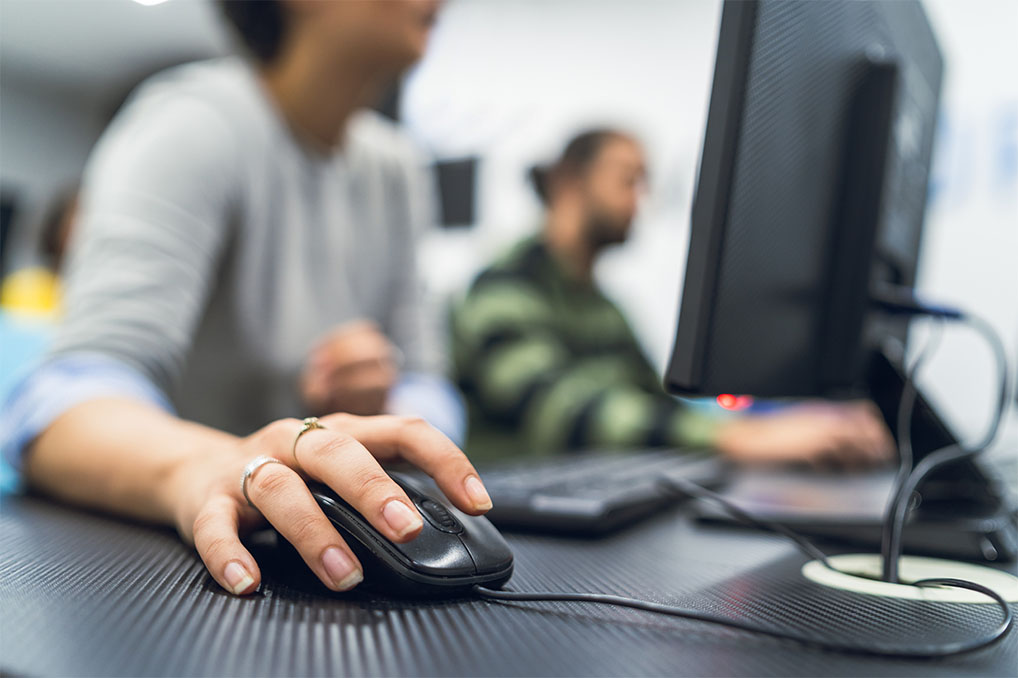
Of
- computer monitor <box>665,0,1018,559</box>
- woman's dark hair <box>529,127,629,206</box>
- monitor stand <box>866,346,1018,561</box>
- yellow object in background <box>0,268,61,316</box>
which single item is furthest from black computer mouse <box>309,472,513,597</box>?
yellow object in background <box>0,268,61,316</box>

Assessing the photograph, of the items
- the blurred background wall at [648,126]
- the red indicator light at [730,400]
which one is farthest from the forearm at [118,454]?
the blurred background wall at [648,126]

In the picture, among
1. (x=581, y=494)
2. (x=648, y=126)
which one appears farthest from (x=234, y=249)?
(x=648, y=126)

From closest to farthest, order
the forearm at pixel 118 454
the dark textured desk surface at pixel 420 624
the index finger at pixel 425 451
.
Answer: the dark textured desk surface at pixel 420 624 < the index finger at pixel 425 451 < the forearm at pixel 118 454

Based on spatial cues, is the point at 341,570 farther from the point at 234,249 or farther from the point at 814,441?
the point at 814,441

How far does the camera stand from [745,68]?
369 mm

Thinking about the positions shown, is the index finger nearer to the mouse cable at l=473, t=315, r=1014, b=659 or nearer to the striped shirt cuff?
the mouse cable at l=473, t=315, r=1014, b=659

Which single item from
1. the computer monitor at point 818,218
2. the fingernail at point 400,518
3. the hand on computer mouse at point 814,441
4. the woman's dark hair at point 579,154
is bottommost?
the hand on computer mouse at point 814,441

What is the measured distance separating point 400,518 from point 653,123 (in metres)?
2.08

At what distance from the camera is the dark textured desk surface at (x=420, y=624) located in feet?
0.75

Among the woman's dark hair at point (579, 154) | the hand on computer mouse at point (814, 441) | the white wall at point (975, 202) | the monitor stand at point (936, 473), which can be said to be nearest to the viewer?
the monitor stand at point (936, 473)

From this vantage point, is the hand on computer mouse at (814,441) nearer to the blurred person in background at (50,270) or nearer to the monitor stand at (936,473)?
the monitor stand at (936,473)

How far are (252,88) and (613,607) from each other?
782 mm

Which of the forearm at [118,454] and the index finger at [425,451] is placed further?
the forearm at [118,454]

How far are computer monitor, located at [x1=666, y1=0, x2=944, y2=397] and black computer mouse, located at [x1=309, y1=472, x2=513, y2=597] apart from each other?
0.13 metres
